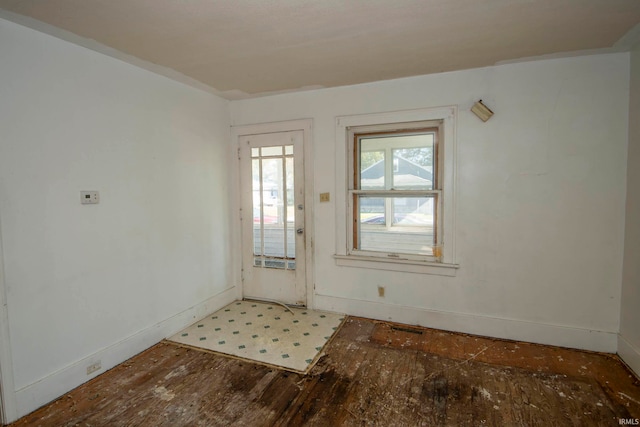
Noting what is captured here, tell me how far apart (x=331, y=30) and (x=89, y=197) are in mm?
2172

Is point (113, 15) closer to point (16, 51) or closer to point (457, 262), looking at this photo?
point (16, 51)

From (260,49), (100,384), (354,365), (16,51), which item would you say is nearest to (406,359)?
(354,365)

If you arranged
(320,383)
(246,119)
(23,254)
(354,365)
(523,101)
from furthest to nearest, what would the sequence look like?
(246,119) → (523,101) → (354,365) → (320,383) → (23,254)

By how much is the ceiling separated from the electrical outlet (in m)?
2.41

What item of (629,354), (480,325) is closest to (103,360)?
(480,325)

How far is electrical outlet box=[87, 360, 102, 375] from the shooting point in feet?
7.89

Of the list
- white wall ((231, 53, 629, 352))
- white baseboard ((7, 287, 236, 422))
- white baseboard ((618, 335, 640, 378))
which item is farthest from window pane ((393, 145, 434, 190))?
white baseboard ((7, 287, 236, 422))

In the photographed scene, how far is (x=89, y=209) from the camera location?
2.43m

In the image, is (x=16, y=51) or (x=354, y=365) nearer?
(x=16, y=51)

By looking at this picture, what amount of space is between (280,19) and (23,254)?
2252 mm

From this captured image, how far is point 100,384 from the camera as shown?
2361mm

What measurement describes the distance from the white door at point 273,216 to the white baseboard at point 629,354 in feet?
9.50

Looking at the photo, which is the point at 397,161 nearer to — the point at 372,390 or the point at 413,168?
the point at 413,168

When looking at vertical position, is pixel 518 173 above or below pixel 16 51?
below
